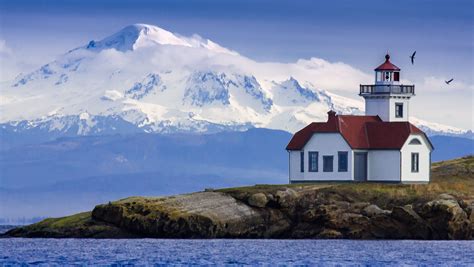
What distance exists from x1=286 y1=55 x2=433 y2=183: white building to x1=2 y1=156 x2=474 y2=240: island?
6.98m

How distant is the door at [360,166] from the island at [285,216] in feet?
24.1

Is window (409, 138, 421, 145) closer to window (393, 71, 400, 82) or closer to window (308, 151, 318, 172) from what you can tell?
window (393, 71, 400, 82)

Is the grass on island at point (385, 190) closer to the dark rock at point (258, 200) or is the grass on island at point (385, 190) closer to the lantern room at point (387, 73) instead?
the dark rock at point (258, 200)

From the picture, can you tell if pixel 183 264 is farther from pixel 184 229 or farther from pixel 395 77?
pixel 395 77

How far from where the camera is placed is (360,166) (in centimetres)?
13825

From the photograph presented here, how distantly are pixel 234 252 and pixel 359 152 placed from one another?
2971cm

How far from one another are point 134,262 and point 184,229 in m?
23.9

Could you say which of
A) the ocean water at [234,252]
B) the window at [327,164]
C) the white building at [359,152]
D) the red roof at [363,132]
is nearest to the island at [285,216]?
the ocean water at [234,252]

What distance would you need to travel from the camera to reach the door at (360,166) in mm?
137875

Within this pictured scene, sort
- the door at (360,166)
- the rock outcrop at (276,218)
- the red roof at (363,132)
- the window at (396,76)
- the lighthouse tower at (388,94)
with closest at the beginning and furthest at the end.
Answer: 1. the rock outcrop at (276,218)
2. the red roof at (363,132)
3. the door at (360,166)
4. the lighthouse tower at (388,94)
5. the window at (396,76)

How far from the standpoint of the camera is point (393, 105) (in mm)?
142500

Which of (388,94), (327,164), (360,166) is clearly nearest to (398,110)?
(388,94)

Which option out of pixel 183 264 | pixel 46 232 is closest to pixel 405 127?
pixel 46 232

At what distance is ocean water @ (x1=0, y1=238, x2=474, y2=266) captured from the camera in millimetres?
102812
